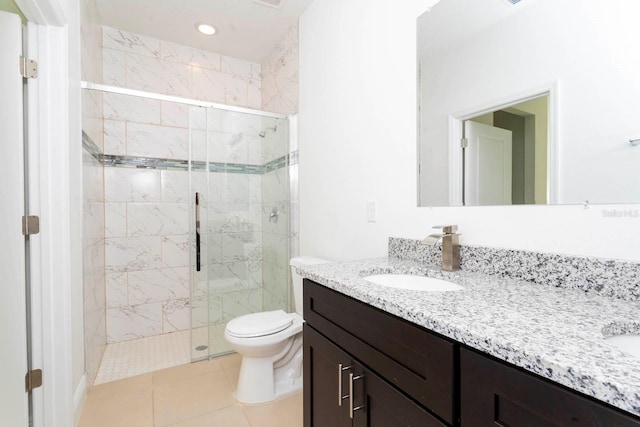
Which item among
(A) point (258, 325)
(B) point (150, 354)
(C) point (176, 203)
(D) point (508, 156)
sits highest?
(D) point (508, 156)

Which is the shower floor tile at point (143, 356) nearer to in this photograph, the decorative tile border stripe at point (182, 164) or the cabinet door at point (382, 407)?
the decorative tile border stripe at point (182, 164)

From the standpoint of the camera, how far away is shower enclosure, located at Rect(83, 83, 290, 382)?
91.2 inches

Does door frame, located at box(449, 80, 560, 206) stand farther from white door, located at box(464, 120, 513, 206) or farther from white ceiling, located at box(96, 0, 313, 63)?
white ceiling, located at box(96, 0, 313, 63)

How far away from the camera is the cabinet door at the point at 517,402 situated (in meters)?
0.40

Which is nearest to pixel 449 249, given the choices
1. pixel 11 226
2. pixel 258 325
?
pixel 258 325

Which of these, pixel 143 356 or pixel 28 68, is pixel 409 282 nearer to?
pixel 28 68

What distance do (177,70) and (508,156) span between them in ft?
9.18

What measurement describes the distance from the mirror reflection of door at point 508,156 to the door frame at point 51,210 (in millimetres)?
1776

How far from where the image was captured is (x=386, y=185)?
1505mm

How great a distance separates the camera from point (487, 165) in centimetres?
113

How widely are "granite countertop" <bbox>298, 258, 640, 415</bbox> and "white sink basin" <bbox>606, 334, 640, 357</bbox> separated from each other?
16mm

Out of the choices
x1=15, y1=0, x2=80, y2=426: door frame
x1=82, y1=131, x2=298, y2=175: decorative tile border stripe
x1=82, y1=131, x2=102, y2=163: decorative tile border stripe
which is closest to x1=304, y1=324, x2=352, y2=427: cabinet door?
x1=15, y1=0, x2=80, y2=426: door frame

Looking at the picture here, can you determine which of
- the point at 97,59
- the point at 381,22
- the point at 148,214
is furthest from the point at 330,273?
the point at 97,59

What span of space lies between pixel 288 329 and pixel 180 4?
2343 millimetres
